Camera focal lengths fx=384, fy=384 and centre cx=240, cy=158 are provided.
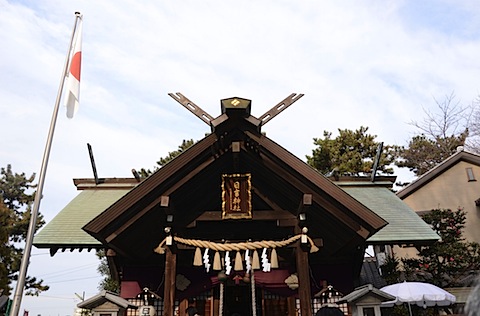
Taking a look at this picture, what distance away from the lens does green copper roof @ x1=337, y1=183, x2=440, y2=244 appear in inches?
371

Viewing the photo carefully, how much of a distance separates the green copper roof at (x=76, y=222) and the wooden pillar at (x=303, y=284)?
4995mm

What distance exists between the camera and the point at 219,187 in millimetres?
8828

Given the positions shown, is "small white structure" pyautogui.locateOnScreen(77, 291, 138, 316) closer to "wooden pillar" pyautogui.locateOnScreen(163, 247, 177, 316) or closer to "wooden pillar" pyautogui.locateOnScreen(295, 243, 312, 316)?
"wooden pillar" pyautogui.locateOnScreen(163, 247, 177, 316)

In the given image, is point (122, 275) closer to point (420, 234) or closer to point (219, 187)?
point (219, 187)

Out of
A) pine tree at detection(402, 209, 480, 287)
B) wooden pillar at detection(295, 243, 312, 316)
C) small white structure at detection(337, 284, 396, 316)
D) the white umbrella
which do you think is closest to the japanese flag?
wooden pillar at detection(295, 243, 312, 316)

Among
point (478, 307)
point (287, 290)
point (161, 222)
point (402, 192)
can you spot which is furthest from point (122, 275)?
point (402, 192)

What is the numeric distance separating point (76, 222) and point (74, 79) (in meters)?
3.80

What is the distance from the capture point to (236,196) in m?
8.04

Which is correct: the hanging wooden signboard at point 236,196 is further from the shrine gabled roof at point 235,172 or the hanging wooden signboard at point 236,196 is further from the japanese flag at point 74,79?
the japanese flag at point 74,79

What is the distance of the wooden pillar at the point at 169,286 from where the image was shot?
713 cm

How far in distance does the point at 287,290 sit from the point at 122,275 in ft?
13.9

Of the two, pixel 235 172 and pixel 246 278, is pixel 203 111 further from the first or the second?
pixel 246 278

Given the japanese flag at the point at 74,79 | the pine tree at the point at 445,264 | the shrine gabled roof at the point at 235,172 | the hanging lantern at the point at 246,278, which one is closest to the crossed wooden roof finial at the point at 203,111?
the shrine gabled roof at the point at 235,172

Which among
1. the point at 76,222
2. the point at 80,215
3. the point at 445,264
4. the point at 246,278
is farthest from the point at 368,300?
the point at 80,215
